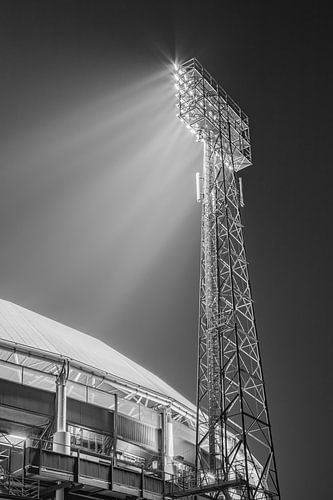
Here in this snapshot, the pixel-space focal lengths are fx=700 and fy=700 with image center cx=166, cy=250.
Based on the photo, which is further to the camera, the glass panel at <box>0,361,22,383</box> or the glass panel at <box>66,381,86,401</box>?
the glass panel at <box>66,381,86,401</box>

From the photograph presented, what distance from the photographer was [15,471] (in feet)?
155

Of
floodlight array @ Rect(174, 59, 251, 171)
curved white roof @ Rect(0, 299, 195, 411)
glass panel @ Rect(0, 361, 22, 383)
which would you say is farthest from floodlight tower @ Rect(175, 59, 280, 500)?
glass panel @ Rect(0, 361, 22, 383)

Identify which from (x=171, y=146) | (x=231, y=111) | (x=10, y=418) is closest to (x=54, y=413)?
(x=10, y=418)

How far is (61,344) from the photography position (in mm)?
64188

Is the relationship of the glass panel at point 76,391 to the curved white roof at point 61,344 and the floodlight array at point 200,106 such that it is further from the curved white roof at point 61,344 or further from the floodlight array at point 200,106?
the floodlight array at point 200,106

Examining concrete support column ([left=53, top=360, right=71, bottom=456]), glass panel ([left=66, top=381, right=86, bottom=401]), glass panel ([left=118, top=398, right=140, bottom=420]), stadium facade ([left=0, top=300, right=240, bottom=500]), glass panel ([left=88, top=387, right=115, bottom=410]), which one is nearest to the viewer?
stadium facade ([left=0, top=300, right=240, bottom=500])

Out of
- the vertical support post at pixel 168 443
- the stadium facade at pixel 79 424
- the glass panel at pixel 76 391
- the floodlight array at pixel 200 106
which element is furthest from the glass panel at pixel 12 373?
the floodlight array at pixel 200 106

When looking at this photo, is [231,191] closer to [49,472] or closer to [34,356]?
[34,356]

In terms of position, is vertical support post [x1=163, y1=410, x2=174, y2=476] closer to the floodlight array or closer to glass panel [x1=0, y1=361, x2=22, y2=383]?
glass panel [x1=0, y1=361, x2=22, y2=383]

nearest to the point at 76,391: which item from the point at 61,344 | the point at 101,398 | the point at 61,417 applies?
the point at 101,398

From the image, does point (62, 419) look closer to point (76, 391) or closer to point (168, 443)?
point (76, 391)

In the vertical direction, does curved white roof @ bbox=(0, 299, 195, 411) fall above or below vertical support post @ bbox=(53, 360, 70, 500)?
above

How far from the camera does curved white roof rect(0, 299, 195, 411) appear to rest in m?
59.5

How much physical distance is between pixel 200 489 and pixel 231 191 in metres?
29.0
